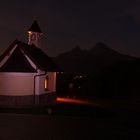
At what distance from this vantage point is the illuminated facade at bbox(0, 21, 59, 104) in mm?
40281

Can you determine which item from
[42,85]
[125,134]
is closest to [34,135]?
[125,134]

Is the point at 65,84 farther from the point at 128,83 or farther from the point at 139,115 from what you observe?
the point at 139,115

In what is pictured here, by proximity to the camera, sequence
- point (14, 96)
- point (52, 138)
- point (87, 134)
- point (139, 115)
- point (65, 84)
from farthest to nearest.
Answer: point (65, 84), point (14, 96), point (139, 115), point (87, 134), point (52, 138)

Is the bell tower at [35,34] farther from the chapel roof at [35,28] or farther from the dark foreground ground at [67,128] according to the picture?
the dark foreground ground at [67,128]

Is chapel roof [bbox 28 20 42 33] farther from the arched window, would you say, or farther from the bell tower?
the arched window

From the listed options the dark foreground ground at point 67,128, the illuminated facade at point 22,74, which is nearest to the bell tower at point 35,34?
the illuminated facade at point 22,74

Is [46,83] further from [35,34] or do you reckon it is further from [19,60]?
[35,34]

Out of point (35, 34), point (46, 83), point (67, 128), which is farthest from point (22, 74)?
point (67, 128)

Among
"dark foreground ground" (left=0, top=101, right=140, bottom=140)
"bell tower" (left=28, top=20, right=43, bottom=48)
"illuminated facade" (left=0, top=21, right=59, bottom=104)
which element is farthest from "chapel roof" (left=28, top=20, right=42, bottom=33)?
"dark foreground ground" (left=0, top=101, right=140, bottom=140)

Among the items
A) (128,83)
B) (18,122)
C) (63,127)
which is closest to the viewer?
(63,127)

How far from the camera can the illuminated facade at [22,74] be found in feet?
132

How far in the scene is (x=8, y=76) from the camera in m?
40.3

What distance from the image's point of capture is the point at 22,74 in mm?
40312

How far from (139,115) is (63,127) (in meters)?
11.1
